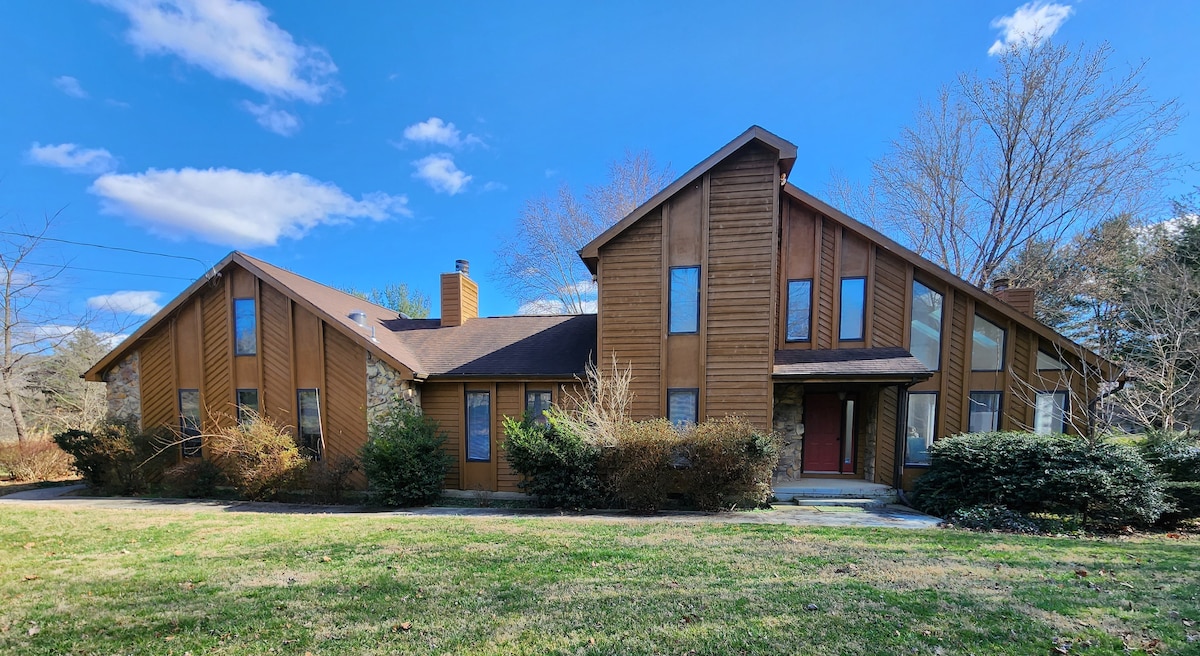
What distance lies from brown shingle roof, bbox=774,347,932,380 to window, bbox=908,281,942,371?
22.9 inches

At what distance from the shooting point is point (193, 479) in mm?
9750

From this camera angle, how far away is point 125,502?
30.6ft

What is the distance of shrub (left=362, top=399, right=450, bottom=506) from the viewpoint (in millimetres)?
8641

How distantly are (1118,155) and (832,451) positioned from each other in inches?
620

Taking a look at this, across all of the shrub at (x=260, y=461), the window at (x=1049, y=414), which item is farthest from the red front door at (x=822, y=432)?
the shrub at (x=260, y=461)

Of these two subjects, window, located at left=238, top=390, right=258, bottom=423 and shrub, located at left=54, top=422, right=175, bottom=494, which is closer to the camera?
shrub, located at left=54, top=422, right=175, bottom=494

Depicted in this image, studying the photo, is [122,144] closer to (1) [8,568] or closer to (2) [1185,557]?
(1) [8,568]

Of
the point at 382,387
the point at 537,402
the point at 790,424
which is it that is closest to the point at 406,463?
the point at 382,387

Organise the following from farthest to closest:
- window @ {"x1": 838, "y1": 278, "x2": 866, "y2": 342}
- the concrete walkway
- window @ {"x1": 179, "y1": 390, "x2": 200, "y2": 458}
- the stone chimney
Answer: window @ {"x1": 179, "y1": 390, "x2": 200, "y2": 458} → the stone chimney → window @ {"x1": 838, "y1": 278, "x2": 866, "y2": 342} → the concrete walkway

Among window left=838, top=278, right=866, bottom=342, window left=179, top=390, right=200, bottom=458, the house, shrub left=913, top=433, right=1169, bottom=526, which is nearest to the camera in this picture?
shrub left=913, top=433, right=1169, bottom=526

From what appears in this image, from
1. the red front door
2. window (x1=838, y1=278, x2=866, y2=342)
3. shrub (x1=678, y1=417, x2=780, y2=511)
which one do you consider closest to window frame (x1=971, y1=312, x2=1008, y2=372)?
window (x1=838, y1=278, x2=866, y2=342)

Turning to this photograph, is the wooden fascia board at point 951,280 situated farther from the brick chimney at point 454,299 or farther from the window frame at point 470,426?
the brick chimney at point 454,299

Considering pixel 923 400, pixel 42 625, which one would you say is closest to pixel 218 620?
pixel 42 625

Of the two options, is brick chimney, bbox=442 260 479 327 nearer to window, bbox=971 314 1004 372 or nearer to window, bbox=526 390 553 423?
window, bbox=526 390 553 423
